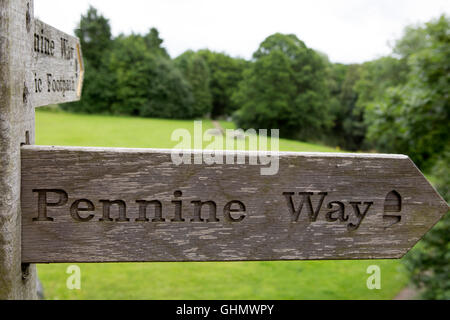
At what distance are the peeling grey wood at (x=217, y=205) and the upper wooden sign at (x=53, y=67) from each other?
10.6 inches

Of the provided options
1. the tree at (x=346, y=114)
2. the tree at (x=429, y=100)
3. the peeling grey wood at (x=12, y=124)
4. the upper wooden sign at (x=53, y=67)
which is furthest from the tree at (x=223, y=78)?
the peeling grey wood at (x=12, y=124)

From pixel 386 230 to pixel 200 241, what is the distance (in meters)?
0.56

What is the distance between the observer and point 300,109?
18.8 meters

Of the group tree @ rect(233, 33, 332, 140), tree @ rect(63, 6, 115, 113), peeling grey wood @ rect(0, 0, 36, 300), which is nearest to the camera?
peeling grey wood @ rect(0, 0, 36, 300)

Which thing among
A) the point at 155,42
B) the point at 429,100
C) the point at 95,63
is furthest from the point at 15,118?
the point at 155,42

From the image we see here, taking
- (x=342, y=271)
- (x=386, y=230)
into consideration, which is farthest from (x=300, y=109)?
(x=386, y=230)

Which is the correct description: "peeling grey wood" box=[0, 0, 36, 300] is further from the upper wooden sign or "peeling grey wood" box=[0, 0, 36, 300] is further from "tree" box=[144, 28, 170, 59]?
"tree" box=[144, 28, 170, 59]

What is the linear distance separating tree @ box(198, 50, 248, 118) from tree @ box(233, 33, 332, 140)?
15.4m

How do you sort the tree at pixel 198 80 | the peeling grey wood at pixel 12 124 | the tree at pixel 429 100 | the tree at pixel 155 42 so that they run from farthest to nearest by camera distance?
the tree at pixel 155 42
the tree at pixel 198 80
the tree at pixel 429 100
the peeling grey wood at pixel 12 124

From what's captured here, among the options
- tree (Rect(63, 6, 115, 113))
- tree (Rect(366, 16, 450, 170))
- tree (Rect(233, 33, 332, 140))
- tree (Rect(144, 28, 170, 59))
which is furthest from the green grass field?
tree (Rect(144, 28, 170, 59))

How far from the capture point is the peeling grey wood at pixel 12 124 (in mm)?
886

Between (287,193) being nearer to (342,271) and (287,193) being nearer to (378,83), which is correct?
(342,271)

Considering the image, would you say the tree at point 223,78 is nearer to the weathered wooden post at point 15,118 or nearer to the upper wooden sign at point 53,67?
the upper wooden sign at point 53,67

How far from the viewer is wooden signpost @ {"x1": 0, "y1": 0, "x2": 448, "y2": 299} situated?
93cm
